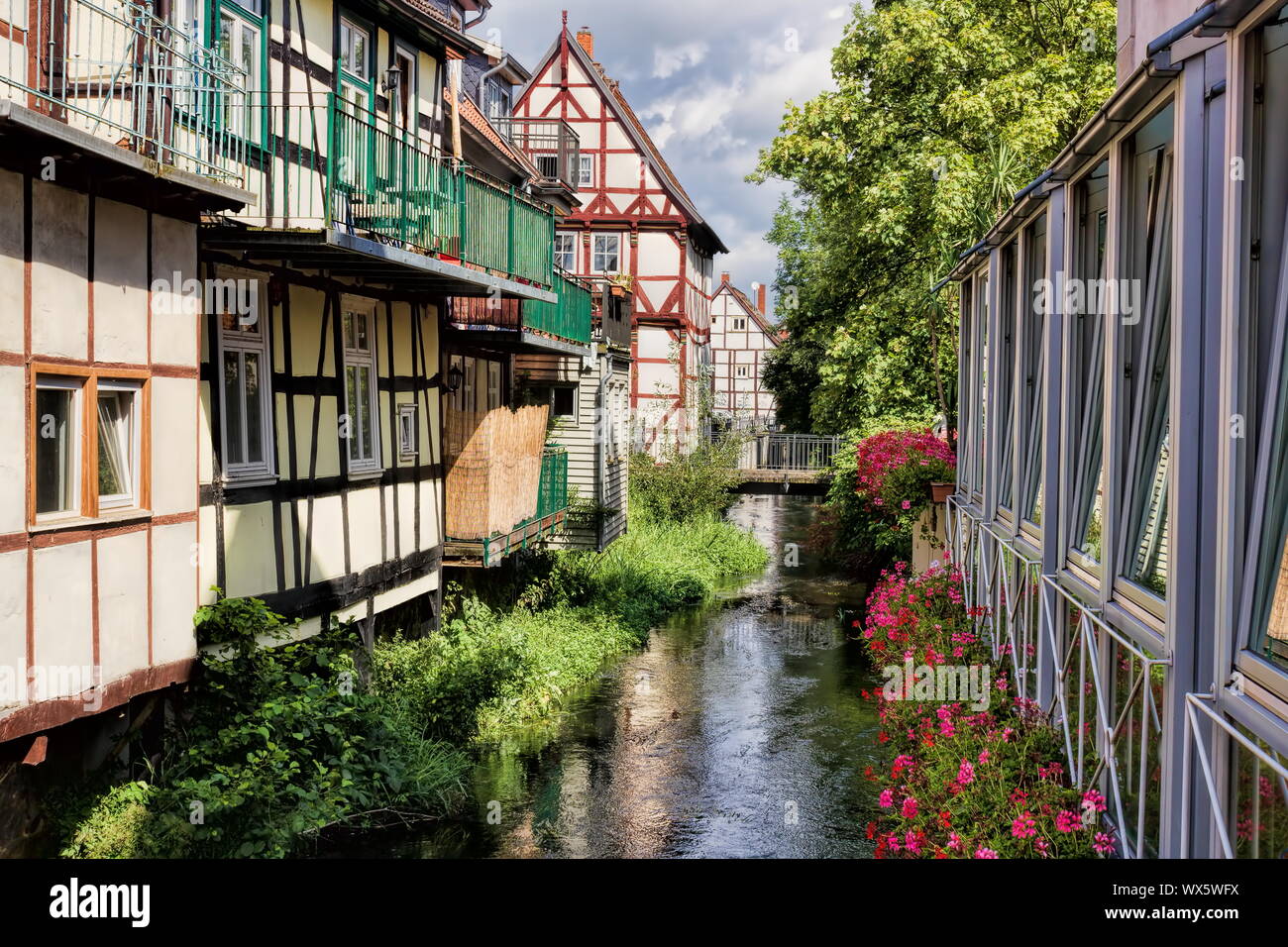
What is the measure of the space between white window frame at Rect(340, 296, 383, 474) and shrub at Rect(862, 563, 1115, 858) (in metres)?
5.82

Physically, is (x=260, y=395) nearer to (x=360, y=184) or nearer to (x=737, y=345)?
(x=360, y=184)

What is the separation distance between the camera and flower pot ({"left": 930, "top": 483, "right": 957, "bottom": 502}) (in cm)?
1770

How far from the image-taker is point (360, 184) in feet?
37.7

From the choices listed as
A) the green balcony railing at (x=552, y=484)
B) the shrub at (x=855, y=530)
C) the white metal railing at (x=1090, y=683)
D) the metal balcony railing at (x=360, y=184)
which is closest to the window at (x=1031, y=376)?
the white metal railing at (x=1090, y=683)

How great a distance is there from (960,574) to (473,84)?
16.9m

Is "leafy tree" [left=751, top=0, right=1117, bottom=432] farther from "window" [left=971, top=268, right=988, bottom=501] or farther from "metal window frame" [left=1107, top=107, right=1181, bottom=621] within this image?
"metal window frame" [left=1107, top=107, right=1181, bottom=621]

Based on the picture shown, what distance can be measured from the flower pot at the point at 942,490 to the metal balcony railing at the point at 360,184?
7009 millimetres

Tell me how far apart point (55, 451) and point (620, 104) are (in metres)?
33.5

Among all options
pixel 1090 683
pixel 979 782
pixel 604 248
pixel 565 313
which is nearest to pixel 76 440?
pixel 979 782

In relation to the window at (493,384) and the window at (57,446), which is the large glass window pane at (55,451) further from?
the window at (493,384)

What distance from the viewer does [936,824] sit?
798 cm

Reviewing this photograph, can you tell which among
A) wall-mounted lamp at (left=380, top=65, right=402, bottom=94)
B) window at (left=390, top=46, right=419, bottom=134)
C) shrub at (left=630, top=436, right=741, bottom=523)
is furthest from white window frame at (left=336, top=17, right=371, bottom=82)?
shrub at (left=630, top=436, right=741, bottom=523)
